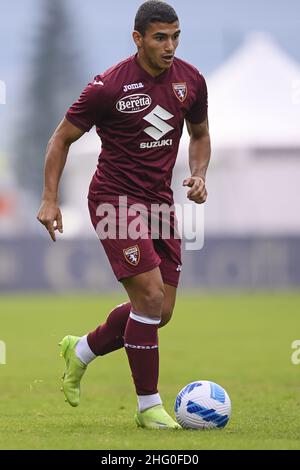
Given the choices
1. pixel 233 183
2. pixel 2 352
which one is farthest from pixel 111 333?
pixel 233 183

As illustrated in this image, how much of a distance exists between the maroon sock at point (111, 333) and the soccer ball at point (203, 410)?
2.60 ft

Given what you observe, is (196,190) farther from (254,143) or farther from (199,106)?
(254,143)

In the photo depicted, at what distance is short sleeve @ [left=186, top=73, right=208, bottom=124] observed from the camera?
24.7 ft

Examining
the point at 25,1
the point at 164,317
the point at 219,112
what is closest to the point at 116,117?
the point at 164,317

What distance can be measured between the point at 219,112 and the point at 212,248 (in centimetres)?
805

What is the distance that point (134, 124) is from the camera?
720 centimetres

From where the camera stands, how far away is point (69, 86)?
74875 millimetres

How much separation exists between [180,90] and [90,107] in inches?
24.2

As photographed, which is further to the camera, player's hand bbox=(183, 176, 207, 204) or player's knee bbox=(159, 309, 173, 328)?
player's knee bbox=(159, 309, 173, 328)

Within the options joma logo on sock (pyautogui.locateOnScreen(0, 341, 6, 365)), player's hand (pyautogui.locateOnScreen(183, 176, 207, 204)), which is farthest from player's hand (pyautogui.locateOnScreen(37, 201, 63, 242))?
joma logo on sock (pyautogui.locateOnScreen(0, 341, 6, 365))

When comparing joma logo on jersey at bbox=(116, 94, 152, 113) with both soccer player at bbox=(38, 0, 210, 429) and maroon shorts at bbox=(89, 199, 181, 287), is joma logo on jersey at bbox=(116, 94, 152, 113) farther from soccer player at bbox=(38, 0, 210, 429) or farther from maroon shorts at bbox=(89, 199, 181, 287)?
maroon shorts at bbox=(89, 199, 181, 287)

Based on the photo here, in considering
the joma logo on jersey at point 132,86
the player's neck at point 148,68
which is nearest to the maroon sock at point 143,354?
the joma logo on jersey at point 132,86

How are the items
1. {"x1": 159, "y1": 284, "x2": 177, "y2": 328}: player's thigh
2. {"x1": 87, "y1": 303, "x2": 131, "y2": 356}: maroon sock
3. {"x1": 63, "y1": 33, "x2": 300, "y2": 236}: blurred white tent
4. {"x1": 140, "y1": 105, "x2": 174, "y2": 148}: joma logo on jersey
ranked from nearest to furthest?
1. {"x1": 140, "y1": 105, "x2": 174, "y2": 148}: joma logo on jersey
2. {"x1": 159, "y1": 284, "x2": 177, "y2": 328}: player's thigh
3. {"x1": 87, "y1": 303, "x2": 131, "y2": 356}: maroon sock
4. {"x1": 63, "y1": 33, "x2": 300, "y2": 236}: blurred white tent

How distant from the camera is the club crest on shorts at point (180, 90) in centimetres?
732
